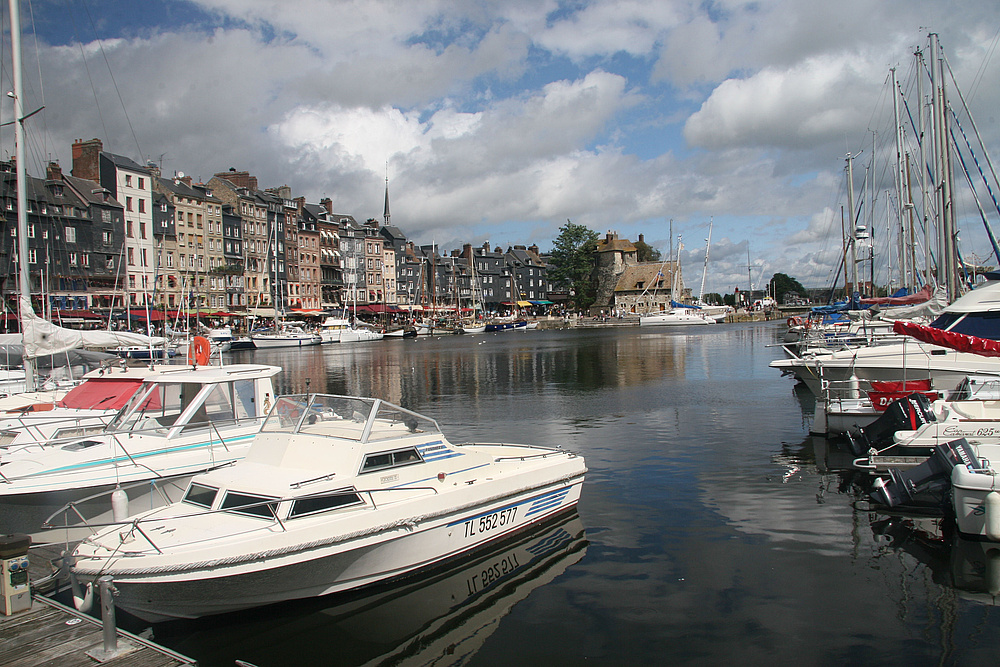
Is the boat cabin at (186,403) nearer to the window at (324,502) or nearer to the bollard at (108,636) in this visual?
the window at (324,502)

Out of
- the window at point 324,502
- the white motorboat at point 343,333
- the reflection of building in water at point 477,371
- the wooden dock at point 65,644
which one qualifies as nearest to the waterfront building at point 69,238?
the reflection of building in water at point 477,371

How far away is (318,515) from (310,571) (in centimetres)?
70

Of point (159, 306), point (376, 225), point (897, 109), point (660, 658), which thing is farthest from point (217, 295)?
point (660, 658)

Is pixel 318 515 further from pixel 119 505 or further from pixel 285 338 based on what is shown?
pixel 285 338

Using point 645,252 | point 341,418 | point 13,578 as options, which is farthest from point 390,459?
point 645,252

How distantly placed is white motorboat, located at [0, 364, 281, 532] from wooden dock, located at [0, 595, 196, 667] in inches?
165

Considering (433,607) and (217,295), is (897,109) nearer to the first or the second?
(433,607)

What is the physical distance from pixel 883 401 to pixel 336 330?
78.9m

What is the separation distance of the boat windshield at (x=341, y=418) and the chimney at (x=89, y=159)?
76.9 meters

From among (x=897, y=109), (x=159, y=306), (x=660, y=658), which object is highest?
(x=897, y=109)

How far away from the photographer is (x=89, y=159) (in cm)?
7500

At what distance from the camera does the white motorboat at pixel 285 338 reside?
262 ft

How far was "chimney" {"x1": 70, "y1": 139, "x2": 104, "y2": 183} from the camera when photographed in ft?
246

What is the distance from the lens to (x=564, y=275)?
500 ft
